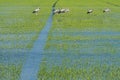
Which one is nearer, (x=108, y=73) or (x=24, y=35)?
(x=108, y=73)

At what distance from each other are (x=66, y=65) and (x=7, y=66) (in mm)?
971

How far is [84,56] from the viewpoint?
29.2 ft

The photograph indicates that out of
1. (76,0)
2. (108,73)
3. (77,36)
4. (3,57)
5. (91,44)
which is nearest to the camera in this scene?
(108,73)

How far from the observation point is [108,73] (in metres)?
7.28

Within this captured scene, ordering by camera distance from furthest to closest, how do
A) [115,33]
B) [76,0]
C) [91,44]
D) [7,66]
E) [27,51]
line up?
[76,0], [115,33], [91,44], [27,51], [7,66]

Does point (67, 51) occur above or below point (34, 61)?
below

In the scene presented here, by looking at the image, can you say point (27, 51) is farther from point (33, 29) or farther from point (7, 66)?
point (33, 29)

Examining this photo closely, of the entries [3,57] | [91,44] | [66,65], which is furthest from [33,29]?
[66,65]

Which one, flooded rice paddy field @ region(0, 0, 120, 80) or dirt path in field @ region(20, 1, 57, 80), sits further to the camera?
flooded rice paddy field @ region(0, 0, 120, 80)

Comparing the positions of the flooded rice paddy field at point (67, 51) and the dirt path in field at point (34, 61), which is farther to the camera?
the flooded rice paddy field at point (67, 51)

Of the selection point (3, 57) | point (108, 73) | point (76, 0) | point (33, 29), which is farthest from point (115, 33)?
point (76, 0)

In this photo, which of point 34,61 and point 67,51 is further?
point 67,51

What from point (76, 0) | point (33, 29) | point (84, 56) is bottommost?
point (76, 0)

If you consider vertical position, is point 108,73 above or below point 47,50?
above
